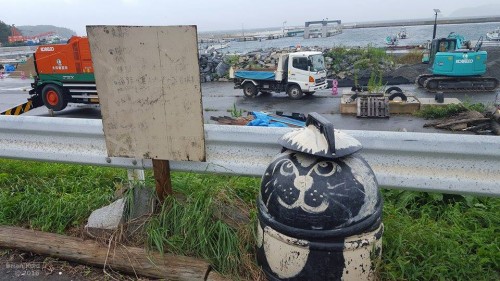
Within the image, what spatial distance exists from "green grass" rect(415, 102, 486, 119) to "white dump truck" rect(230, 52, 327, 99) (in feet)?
19.1

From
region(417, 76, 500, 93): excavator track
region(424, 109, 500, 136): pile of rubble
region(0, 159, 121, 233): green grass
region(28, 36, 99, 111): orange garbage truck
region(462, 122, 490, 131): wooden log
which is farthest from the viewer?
region(417, 76, 500, 93): excavator track

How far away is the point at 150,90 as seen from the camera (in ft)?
8.92

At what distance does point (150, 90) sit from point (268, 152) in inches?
36.6

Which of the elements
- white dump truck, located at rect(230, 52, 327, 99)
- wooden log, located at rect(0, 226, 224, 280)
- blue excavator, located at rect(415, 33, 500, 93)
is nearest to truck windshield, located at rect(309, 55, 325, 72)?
white dump truck, located at rect(230, 52, 327, 99)

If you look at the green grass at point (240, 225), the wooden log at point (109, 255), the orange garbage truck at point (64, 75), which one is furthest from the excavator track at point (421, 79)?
the wooden log at point (109, 255)

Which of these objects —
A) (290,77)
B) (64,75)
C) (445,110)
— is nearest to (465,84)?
(445,110)

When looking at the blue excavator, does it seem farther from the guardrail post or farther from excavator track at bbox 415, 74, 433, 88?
the guardrail post

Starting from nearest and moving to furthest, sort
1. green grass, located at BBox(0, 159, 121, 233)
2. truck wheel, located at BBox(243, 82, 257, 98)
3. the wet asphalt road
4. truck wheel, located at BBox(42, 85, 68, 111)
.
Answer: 1. green grass, located at BBox(0, 159, 121, 233)
2. the wet asphalt road
3. truck wheel, located at BBox(42, 85, 68, 111)
4. truck wheel, located at BBox(243, 82, 257, 98)

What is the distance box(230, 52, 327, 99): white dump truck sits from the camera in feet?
63.8

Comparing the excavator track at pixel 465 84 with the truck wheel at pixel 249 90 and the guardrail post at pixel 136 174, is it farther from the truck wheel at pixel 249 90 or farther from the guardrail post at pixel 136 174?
the guardrail post at pixel 136 174

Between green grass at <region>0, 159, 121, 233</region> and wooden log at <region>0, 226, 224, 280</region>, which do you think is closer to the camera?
wooden log at <region>0, 226, 224, 280</region>

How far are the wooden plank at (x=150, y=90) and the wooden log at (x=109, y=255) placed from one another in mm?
671

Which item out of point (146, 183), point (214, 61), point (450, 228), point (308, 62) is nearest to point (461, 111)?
point (308, 62)

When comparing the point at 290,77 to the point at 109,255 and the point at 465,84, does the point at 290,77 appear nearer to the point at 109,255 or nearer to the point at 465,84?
the point at 465,84
